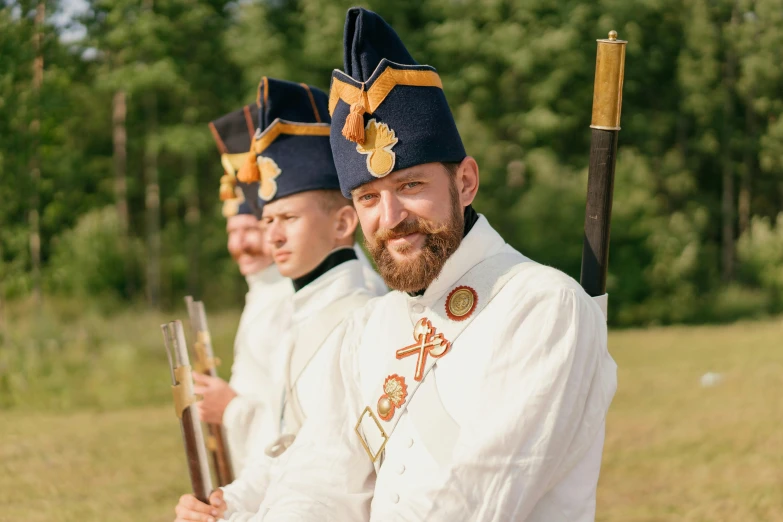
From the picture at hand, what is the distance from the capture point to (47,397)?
1348cm

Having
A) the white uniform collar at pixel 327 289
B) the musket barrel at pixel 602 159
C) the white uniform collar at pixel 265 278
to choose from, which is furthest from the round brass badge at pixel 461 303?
the white uniform collar at pixel 265 278

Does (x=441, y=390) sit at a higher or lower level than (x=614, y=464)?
higher

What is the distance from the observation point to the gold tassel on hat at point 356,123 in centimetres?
300

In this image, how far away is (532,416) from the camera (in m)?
2.61

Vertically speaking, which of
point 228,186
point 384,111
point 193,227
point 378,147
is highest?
point 384,111

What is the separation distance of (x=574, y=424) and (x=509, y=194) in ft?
85.4

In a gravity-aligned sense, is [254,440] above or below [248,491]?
below

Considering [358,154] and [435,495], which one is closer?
[435,495]

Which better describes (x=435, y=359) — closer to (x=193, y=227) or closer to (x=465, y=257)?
(x=465, y=257)

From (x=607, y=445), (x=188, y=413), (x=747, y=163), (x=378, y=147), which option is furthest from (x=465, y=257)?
(x=747, y=163)

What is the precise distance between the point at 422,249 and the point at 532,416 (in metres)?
0.63

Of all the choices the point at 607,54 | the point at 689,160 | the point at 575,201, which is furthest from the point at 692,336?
the point at 607,54

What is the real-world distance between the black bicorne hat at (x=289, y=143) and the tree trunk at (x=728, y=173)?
2988cm

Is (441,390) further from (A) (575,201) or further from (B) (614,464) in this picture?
(A) (575,201)
